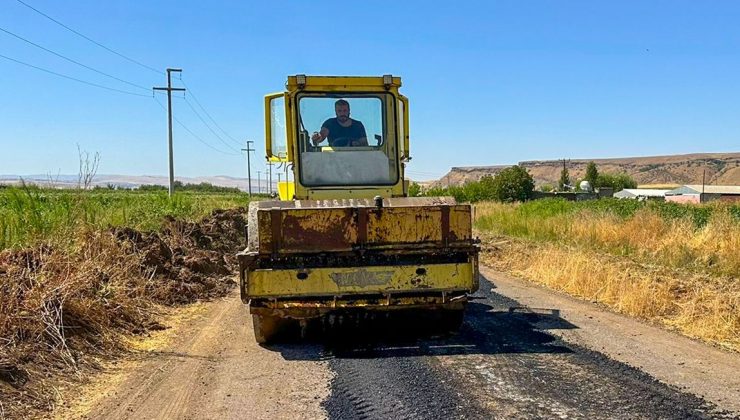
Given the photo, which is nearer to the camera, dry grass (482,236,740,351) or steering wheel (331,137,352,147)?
dry grass (482,236,740,351)

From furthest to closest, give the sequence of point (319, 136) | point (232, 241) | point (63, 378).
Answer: point (232, 241) → point (319, 136) → point (63, 378)

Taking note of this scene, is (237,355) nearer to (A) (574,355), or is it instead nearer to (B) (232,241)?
(A) (574,355)

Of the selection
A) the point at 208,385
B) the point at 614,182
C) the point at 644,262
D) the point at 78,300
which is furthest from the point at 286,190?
the point at 614,182

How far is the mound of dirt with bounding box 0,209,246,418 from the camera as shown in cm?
575

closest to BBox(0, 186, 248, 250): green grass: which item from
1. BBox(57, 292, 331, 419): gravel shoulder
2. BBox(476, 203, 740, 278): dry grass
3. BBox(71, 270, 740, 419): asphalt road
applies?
BBox(71, 270, 740, 419): asphalt road

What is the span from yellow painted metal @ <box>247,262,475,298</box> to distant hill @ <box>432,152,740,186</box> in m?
121

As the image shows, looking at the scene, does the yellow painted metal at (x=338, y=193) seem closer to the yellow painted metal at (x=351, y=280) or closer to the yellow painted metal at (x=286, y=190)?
the yellow painted metal at (x=286, y=190)

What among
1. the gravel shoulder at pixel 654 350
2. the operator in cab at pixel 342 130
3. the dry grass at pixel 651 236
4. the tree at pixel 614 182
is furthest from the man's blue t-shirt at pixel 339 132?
the tree at pixel 614 182

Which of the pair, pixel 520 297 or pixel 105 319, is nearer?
pixel 105 319

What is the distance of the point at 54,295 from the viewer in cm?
701

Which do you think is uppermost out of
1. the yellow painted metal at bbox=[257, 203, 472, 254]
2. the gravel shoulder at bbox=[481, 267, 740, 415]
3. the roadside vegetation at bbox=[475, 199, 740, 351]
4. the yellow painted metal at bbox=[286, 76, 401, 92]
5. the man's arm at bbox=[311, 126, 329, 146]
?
the yellow painted metal at bbox=[286, 76, 401, 92]

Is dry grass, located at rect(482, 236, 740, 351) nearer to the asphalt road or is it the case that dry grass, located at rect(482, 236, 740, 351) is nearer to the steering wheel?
the asphalt road

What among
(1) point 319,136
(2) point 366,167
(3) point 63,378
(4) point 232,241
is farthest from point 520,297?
(4) point 232,241

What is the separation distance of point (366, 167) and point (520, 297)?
12.3 ft
